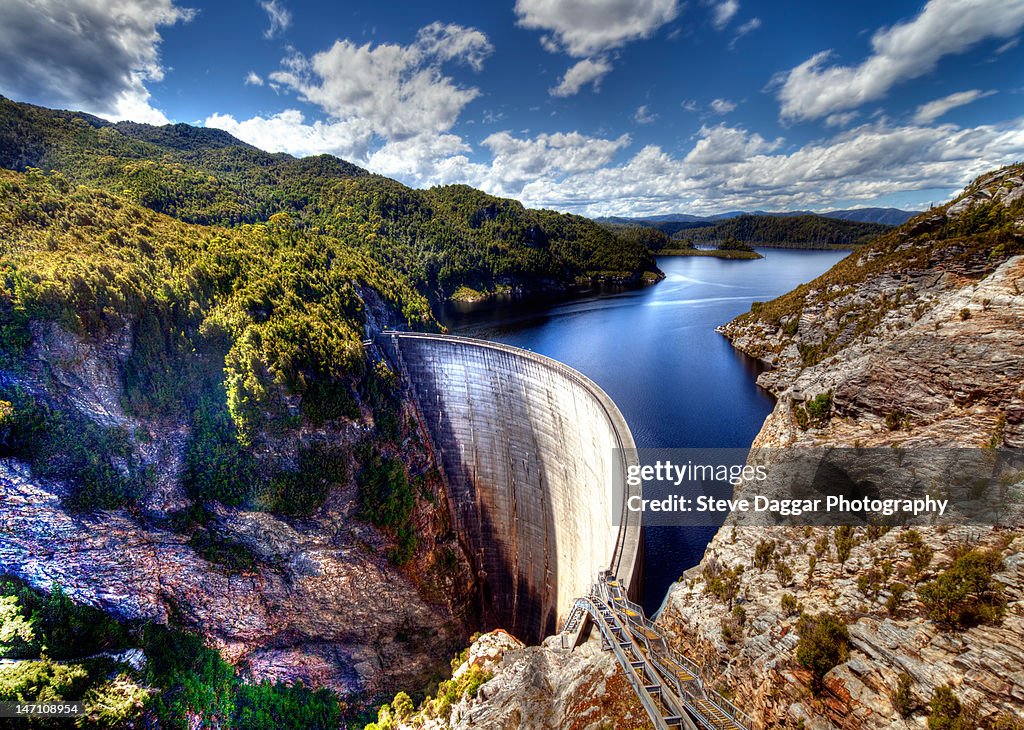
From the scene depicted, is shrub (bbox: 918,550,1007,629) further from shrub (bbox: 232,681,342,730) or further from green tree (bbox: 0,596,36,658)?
green tree (bbox: 0,596,36,658)

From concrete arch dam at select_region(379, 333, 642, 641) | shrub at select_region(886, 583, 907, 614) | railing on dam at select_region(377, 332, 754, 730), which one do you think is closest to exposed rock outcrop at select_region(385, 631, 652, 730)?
railing on dam at select_region(377, 332, 754, 730)

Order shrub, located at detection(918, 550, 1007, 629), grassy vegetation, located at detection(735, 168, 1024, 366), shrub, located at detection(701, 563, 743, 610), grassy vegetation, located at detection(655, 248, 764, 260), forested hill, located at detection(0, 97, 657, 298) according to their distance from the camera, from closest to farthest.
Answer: shrub, located at detection(918, 550, 1007, 629)
shrub, located at detection(701, 563, 743, 610)
grassy vegetation, located at detection(735, 168, 1024, 366)
forested hill, located at detection(0, 97, 657, 298)
grassy vegetation, located at detection(655, 248, 764, 260)

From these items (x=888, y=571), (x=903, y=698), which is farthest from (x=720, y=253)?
(x=903, y=698)

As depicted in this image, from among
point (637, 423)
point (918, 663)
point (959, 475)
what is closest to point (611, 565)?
point (918, 663)

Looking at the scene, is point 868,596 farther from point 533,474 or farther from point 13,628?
point 13,628

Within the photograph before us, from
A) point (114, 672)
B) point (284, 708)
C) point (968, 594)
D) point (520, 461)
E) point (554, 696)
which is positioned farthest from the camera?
point (520, 461)

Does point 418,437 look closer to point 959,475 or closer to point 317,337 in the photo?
point 317,337

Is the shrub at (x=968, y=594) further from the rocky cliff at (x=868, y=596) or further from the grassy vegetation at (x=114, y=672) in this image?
A: the grassy vegetation at (x=114, y=672)

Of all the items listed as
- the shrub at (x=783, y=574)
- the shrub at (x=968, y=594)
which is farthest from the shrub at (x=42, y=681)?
the shrub at (x=968, y=594)

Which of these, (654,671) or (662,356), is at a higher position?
(662,356)
